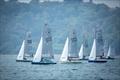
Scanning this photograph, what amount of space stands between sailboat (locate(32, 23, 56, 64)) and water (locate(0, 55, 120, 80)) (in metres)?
0.47

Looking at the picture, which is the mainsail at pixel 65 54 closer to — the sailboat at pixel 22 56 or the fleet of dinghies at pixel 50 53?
the fleet of dinghies at pixel 50 53

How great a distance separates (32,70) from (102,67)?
311 cm

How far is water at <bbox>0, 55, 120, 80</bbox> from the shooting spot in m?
20.7

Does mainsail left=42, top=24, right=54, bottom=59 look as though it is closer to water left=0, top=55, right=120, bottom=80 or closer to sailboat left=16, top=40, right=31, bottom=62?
water left=0, top=55, right=120, bottom=80

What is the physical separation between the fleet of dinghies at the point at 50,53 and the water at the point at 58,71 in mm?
409

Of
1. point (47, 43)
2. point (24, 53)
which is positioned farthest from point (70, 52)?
point (24, 53)

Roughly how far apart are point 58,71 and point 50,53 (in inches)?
105

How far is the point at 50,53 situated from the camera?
2530 cm

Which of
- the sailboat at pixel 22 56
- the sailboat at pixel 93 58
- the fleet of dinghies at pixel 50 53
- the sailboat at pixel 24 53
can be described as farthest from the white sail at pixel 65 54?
the sailboat at pixel 22 56

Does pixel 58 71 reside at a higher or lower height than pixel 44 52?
lower

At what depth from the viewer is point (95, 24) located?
22.4 m

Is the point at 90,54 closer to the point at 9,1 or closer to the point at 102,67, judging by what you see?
the point at 102,67

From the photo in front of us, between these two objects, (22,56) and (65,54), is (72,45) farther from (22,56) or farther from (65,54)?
(22,56)

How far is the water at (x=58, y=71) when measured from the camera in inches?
816
